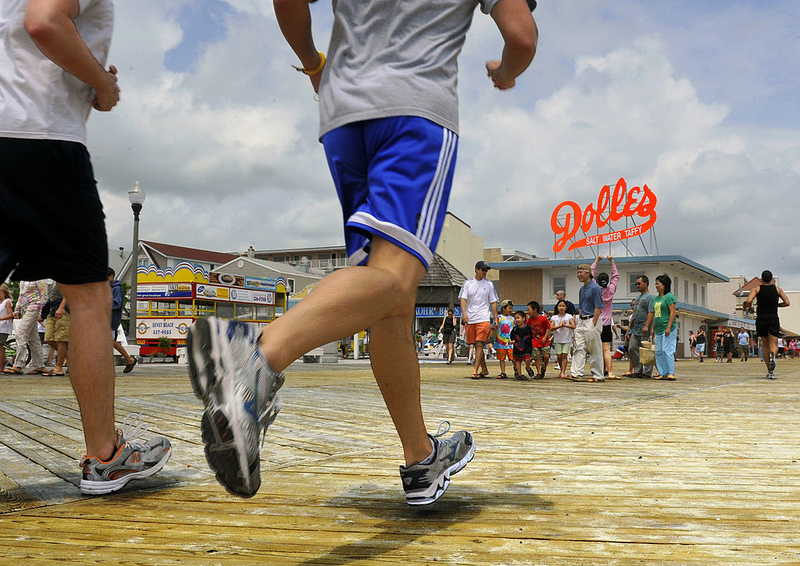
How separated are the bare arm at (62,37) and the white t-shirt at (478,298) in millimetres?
9810

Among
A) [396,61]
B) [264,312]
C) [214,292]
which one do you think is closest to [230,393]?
[396,61]

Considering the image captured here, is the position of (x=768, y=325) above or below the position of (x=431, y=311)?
below

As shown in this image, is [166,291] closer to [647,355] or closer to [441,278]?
[647,355]

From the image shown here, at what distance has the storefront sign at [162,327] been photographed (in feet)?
83.3

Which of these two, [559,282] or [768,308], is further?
[559,282]

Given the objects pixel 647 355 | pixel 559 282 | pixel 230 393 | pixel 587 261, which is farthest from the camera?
pixel 559 282

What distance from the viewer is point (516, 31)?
193 cm

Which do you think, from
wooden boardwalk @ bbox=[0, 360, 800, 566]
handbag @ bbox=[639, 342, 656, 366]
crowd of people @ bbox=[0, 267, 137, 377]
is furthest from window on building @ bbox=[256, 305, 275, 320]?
wooden boardwalk @ bbox=[0, 360, 800, 566]

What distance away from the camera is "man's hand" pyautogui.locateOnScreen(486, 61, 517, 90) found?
212 cm

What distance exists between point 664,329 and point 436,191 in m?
11.7

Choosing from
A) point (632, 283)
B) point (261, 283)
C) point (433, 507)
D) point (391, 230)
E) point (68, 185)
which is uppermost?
point (632, 283)

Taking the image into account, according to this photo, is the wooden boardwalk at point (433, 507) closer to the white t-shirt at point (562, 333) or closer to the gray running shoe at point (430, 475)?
the gray running shoe at point (430, 475)

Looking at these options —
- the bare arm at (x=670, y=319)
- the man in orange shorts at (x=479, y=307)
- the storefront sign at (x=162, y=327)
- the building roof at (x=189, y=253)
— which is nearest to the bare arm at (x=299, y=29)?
the man in orange shorts at (x=479, y=307)

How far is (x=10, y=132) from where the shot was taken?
2215mm
